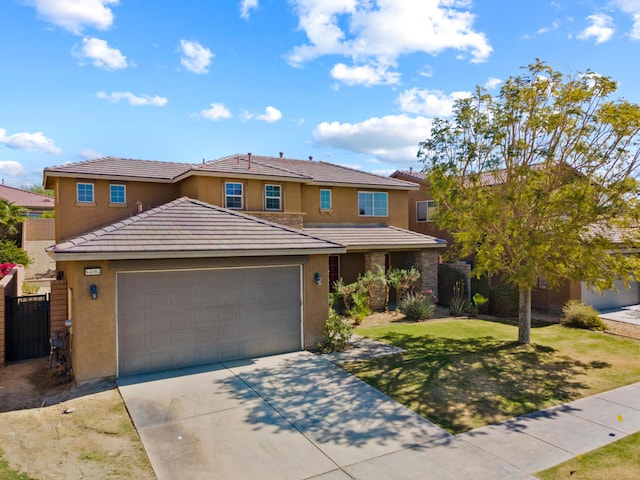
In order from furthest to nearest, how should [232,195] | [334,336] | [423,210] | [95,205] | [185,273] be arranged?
[423,210]
[232,195]
[95,205]
[334,336]
[185,273]

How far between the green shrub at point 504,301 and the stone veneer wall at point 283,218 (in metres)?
9.35

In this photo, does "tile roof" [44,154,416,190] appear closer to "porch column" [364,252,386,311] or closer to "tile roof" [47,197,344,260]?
"porch column" [364,252,386,311]

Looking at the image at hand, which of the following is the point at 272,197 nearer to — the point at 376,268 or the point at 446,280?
the point at 376,268

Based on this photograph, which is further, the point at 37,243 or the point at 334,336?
the point at 37,243

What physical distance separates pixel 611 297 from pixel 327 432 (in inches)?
759

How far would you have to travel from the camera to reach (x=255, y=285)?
11812 mm

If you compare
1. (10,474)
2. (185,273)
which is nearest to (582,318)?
(185,273)

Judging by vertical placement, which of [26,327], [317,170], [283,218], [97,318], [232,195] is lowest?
[26,327]

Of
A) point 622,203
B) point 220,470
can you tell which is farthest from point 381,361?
point 622,203

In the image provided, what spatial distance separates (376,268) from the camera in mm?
19469

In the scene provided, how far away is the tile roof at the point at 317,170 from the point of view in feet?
64.7

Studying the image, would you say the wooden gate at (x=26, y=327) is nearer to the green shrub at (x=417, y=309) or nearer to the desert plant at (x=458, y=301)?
the green shrub at (x=417, y=309)

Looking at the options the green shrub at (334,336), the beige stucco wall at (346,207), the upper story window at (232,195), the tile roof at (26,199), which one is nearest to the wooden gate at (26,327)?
the upper story window at (232,195)

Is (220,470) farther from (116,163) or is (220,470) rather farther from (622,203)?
(116,163)
